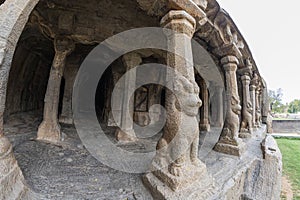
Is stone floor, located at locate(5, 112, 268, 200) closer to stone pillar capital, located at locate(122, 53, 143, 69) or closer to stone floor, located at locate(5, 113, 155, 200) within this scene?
stone floor, located at locate(5, 113, 155, 200)

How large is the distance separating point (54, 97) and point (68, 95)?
9.13ft

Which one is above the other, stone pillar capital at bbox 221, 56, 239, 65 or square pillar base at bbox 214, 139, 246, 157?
stone pillar capital at bbox 221, 56, 239, 65

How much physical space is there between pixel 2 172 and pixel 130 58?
3516mm

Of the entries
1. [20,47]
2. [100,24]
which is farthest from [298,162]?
[20,47]

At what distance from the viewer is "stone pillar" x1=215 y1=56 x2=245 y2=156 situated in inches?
129

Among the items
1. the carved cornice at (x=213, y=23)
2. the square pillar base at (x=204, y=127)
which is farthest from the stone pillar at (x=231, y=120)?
the square pillar base at (x=204, y=127)

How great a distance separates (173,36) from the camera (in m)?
2.09

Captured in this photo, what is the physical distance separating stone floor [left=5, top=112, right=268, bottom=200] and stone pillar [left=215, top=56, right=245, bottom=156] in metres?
0.19

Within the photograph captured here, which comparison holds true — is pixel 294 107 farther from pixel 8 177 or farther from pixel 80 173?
pixel 8 177

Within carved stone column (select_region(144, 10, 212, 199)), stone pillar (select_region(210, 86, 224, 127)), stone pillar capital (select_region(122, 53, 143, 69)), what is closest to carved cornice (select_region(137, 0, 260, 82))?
carved stone column (select_region(144, 10, 212, 199))

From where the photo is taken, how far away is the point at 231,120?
341cm

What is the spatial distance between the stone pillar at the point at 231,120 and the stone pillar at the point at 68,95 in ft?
17.5

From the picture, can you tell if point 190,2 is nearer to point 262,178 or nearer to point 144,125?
point 262,178

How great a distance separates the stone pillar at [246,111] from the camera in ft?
16.5
